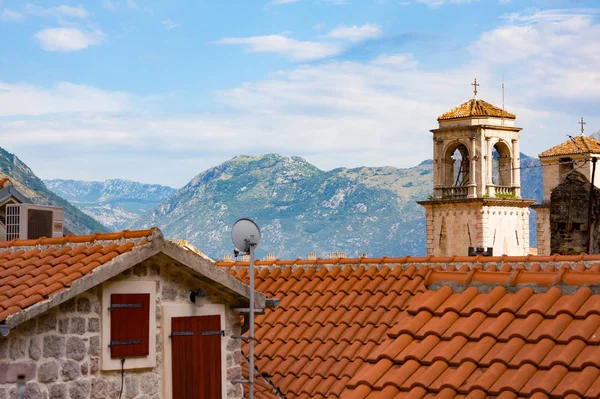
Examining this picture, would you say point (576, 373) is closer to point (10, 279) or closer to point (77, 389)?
point (77, 389)

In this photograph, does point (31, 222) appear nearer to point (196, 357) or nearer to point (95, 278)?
point (196, 357)

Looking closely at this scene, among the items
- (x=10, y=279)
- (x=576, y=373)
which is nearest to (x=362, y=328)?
(x=10, y=279)

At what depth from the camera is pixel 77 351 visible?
12.8m

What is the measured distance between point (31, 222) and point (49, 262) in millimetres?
3348

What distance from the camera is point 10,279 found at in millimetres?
13516

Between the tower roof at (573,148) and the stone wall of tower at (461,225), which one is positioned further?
the stone wall of tower at (461,225)

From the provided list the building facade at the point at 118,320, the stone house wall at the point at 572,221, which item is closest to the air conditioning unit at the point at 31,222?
the building facade at the point at 118,320

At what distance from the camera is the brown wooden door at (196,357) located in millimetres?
13930

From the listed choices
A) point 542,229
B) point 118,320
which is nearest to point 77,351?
point 118,320

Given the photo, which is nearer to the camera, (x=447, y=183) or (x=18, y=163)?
(x=447, y=183)

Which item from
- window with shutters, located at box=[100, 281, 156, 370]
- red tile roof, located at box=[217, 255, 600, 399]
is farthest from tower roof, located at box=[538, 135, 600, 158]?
window with shutters, located at box=[100, 281, 156, 370]

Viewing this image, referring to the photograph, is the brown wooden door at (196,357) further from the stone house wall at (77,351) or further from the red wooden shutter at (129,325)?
the red wooden shutter at (129,325)

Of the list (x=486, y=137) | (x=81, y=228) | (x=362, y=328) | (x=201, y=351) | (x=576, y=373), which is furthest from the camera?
(x=81, y=228)

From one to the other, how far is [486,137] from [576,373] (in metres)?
66.7
